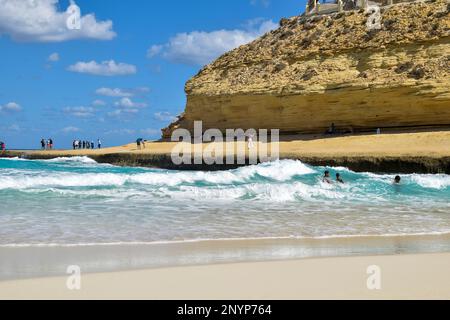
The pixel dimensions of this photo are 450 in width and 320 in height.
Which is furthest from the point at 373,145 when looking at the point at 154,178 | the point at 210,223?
the point at 210,223

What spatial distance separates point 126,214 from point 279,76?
89.4ft

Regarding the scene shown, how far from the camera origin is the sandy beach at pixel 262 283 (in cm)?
447

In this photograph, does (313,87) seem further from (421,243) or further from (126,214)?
(421,243)

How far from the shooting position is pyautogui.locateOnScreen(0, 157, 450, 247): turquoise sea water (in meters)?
8.23

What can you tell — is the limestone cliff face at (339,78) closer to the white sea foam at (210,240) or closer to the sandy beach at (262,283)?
the white sea foam at (210,240)

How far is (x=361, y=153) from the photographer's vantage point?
75.9 feet

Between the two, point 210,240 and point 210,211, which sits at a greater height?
point 210,211

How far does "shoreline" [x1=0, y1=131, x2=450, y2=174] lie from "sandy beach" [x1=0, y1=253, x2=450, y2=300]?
53.0 ft

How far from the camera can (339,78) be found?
108 feet

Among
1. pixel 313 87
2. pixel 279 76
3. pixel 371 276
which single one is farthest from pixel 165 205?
pixel 279 76
